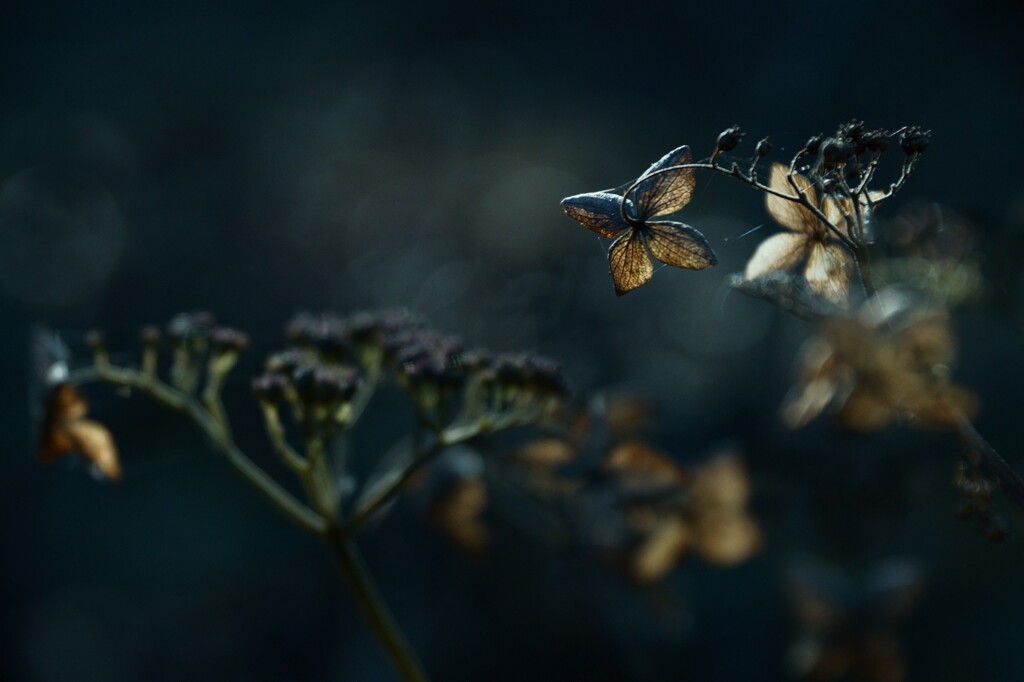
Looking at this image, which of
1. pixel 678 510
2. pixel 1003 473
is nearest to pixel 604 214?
pixel 1003 473

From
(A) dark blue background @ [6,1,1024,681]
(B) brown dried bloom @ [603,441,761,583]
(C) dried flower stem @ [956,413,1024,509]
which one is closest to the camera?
(C) dried flower stem @ [956,413,1024,509]

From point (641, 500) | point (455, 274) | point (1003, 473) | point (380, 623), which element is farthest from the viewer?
point (455, 274)

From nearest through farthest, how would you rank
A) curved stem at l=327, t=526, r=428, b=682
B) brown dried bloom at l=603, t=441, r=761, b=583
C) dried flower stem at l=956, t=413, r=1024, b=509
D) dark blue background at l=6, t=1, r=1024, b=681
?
dried flower stem at l=956, t=413, r=1024, b=509
curved stem at l=327, t=526, r=428, b=682
brown dried bloom at l=603, t=441, r=761, b=583
dark blue background at l=6, t=1, r=1024, b=681

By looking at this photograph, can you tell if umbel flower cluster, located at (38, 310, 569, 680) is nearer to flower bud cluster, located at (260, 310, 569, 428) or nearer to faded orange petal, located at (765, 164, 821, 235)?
flower bud cluster, located at (260, 310, 569, 428)

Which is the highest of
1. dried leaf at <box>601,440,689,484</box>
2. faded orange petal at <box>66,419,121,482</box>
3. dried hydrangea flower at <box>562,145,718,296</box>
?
faded orange petal at <box>66,419,121,482</box>

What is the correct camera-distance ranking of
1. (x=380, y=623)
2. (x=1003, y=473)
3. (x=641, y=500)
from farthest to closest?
(x=641, y=500) → (x=380, y=623) → (x=1003, y=473)

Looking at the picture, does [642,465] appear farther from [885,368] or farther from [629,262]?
[629,262]

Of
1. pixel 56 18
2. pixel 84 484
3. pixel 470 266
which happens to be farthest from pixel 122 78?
pixel 470 266

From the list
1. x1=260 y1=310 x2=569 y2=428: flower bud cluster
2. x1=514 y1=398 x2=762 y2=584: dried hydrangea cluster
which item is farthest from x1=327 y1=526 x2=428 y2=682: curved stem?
x1=514 y1=398 x2=762 y2=584: dried hydrangea cluster

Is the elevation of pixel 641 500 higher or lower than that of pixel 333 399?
lower

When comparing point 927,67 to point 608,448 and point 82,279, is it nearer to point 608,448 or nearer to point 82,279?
point 608,448
